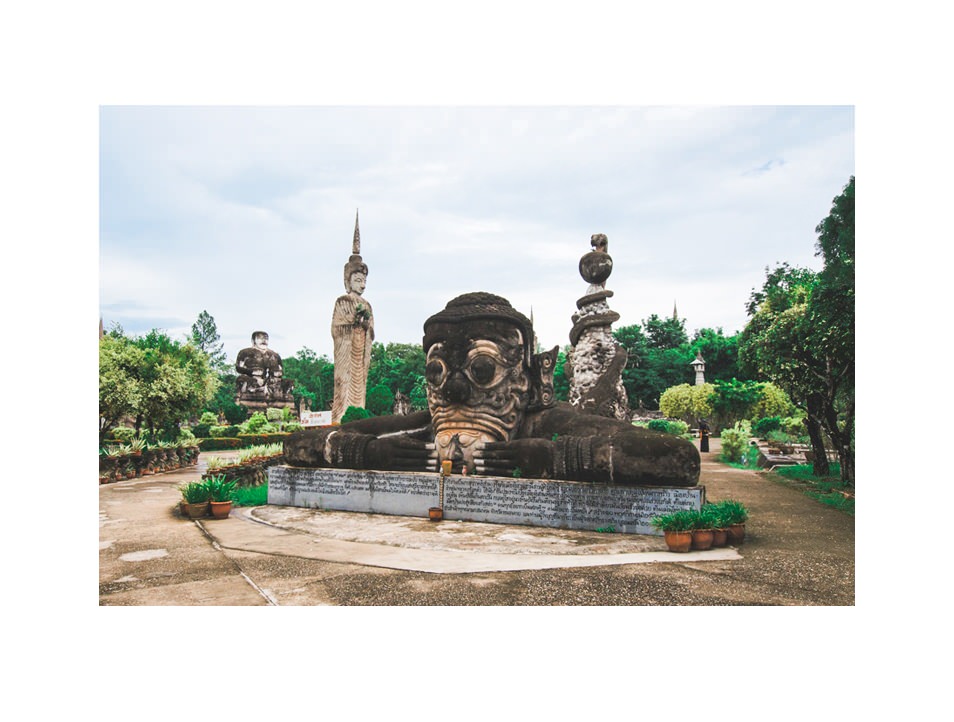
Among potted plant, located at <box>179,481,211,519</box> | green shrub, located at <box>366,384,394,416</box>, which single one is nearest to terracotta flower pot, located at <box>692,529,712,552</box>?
potted plant, located at <box>179,481,211,519</box>

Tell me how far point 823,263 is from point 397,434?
5580 millimetres

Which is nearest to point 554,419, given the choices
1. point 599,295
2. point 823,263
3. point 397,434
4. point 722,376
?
point 397,434

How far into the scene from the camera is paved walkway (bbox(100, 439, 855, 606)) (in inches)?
164

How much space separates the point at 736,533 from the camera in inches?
225

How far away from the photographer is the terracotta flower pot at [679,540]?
5.37 meters

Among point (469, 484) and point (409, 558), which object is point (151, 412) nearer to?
point (469, 484)

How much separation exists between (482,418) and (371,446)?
1.58 metres

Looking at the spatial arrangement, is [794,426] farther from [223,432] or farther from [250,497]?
[223,432]

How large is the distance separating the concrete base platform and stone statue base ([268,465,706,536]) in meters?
0.15

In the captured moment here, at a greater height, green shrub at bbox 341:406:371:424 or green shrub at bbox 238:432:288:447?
green shrub at bbox 341:406:371:424

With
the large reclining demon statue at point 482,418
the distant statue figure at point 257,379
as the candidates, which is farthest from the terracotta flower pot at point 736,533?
the distant statue figure at point 257,379

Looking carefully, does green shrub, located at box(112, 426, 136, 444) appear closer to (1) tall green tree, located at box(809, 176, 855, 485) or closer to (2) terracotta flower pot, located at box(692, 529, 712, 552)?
(2) terracotta flower pot, located at box(692, 529, 712, 552)

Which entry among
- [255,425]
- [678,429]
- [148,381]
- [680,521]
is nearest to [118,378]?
[148,381]

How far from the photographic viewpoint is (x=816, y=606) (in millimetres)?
3957
